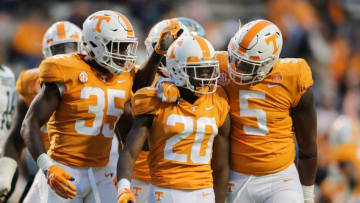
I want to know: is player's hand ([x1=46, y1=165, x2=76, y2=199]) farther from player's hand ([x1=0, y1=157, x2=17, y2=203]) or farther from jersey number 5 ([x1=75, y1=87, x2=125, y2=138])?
player's hand ([x1=0, y1=157, x2=17, y2=203])

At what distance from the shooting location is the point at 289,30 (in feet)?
34.6

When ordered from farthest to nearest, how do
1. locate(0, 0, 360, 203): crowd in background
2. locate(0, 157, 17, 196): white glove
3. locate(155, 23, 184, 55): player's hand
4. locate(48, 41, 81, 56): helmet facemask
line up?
locate(0, 0, 360, 203): crowd in background < locate(48, 41, 81, 56): helmet facemask < locate(0, 157, 17, 196): white glove < locate(155, 23, 184, 55): player's hand

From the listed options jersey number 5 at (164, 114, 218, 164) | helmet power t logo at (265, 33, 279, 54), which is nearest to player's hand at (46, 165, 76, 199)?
jersey number 5 at (164, 114, 218, 164)

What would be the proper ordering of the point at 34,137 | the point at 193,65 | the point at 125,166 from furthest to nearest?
the point at 34,137
the point at 193,65
the point at 125,166

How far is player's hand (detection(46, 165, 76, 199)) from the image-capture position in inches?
171

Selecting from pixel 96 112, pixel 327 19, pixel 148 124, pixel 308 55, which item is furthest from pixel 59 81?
pixel 327 19

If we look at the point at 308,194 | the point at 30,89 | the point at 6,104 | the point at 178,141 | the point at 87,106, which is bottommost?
the point at 308,194

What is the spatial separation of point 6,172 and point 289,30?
20.2 feet

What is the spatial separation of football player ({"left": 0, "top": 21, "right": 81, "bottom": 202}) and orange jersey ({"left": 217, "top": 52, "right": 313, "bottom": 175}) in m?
1.41

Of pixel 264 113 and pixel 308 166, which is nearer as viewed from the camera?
pixel 264 113

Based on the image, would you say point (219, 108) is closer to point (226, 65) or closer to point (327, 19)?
point (226, 65)

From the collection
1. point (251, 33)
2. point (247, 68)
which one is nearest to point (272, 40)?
point (251, 33)

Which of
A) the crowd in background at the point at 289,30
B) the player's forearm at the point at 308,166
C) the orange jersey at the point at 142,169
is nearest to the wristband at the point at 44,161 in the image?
the orange jersey at the point at 142,169

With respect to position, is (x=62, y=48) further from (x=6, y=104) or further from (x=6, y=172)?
(x=6, y=172)
